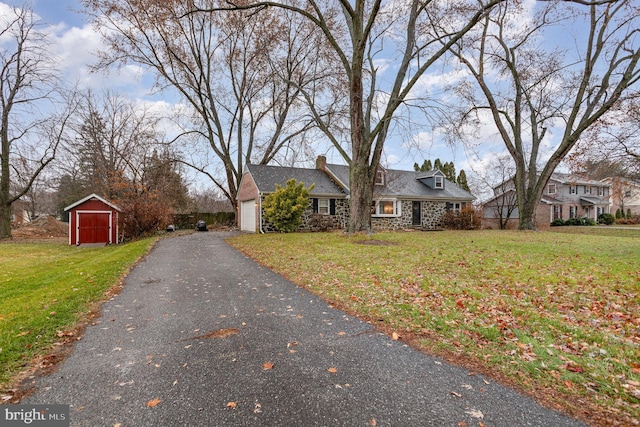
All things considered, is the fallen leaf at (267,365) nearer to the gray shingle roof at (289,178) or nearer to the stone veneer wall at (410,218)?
the gray shingle roof at (289,178)

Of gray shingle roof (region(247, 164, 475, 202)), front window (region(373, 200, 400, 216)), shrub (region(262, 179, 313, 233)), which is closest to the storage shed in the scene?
gray shingle roof (region(247, 164, 475, 202))

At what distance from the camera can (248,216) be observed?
22297mm

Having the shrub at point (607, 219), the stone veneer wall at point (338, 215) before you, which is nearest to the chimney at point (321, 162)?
the stone veneer wall at point (338, 215)

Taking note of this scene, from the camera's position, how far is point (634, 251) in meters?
9.66

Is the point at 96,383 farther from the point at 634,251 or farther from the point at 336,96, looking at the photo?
the point at 336,96

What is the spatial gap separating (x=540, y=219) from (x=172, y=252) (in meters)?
33.5

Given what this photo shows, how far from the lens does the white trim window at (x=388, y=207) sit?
76.1 ft

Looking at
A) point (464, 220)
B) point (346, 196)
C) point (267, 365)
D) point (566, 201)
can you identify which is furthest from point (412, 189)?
point (267, 365)

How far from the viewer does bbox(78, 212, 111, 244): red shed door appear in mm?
18203

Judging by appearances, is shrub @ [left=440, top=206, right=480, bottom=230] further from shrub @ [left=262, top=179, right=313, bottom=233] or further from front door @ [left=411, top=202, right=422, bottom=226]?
shrub @ [left=262, top=179, right=313, bottom=233]

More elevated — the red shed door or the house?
the house

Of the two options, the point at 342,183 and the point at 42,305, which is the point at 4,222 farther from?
the point at 342,183

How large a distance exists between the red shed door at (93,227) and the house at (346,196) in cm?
857

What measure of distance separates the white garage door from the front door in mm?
12217
